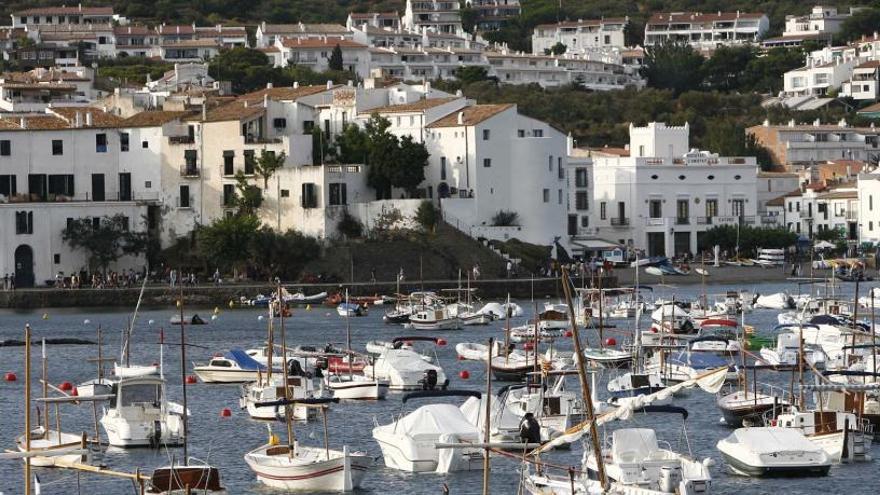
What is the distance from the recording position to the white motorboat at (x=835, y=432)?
4766cm

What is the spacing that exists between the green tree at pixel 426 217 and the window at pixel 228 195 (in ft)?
27.7

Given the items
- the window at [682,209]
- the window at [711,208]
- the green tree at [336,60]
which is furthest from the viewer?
the green tree at [336,60]

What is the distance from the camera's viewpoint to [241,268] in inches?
4097

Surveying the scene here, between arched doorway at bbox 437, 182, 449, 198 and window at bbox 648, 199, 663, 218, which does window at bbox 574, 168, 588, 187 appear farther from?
arched doorway at bbox 437, 182, 449, 198

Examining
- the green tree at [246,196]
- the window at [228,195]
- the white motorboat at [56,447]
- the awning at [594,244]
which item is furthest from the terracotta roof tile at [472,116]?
the white motorboat at [56,447]

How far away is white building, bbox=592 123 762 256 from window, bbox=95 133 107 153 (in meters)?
27.9

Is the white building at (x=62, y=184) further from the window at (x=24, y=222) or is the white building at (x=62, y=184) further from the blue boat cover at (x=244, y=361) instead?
the blue boat cover at (x=244, y=361)

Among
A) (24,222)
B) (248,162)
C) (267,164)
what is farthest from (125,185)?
(267,164)

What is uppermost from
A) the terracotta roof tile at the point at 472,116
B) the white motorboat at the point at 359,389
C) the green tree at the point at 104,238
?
the terracotta roof tile at the point at 472,116

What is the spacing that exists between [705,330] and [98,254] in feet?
108

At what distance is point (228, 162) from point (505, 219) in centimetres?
1286

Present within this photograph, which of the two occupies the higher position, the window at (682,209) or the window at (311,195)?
the window at (311,195)

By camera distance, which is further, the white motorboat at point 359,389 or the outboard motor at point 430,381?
the white motorboat at point 359,389

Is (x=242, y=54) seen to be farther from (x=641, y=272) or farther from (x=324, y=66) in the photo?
(x=641, y=272)
